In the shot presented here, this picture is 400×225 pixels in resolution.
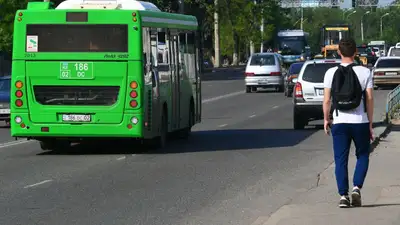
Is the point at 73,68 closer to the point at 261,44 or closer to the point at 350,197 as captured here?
the point at 350,197

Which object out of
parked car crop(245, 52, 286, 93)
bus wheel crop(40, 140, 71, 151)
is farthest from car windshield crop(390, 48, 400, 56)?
bus wheel crop(40, 140, 71, 151)

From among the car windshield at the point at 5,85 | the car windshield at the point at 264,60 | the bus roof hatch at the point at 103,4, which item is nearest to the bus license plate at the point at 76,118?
the bus roof hatch at the point at 103,4

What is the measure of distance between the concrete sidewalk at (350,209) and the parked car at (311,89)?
29.8ft

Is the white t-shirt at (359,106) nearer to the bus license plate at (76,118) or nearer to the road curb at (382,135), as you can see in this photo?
the road curb at (382,135)

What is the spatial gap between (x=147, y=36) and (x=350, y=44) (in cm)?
851

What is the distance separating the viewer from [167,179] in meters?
15.2

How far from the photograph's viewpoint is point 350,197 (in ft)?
38.2

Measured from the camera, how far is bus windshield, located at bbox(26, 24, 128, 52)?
19031 millimetres

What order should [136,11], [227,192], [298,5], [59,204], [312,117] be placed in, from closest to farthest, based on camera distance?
[59,204] < [227,192] < [136,11] < [312,117] < [298,5]

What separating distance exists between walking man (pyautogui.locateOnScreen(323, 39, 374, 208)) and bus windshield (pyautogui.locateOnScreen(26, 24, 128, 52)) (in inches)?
329

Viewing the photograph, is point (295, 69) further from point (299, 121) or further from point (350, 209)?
point (350, 209)

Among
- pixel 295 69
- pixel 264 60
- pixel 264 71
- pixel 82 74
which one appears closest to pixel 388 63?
pixel 264 60

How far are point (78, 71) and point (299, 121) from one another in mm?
8529

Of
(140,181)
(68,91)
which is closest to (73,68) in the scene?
(68,91)
